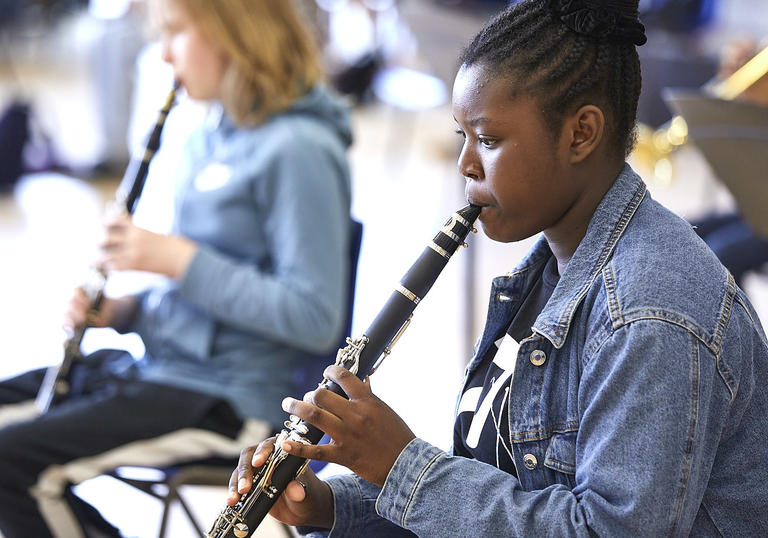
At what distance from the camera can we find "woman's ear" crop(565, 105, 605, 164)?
0.86 m

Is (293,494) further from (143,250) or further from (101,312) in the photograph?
(101,312)

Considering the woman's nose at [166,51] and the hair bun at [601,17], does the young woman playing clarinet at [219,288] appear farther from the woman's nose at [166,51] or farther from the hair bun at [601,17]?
the hair bun at [601,17]

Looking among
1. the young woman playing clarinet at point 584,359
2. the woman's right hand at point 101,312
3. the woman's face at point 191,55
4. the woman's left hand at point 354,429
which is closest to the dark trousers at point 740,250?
the woman's face at point 191,55

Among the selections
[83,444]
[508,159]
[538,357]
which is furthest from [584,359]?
[83,444]

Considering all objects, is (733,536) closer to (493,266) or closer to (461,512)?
(461,512)

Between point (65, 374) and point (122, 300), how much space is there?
0.17m

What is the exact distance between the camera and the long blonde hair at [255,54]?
159cm

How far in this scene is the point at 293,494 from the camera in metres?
0.97

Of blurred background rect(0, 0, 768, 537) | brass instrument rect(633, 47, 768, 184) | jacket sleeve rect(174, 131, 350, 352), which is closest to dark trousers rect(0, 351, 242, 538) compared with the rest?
jacket sleeve rect(174, 131, 350, 352)

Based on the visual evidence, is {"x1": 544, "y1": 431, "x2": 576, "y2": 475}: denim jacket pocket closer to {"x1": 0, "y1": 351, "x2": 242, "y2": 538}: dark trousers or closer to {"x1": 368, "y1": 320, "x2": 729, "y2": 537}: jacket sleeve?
{"x1": 368, "y1": 320, "x2": 729, "y2": 537}: jacket sleeve

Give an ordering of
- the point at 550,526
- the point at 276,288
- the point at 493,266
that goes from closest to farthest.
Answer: the point at 550,526 < the point at 276,288 < the point at 493,266

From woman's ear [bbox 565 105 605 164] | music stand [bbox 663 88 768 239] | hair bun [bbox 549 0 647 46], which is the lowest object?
woman's ear [bbox 565 105 605 164]

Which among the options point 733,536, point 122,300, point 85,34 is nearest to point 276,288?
point 122,300

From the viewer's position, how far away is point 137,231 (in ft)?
5.09
